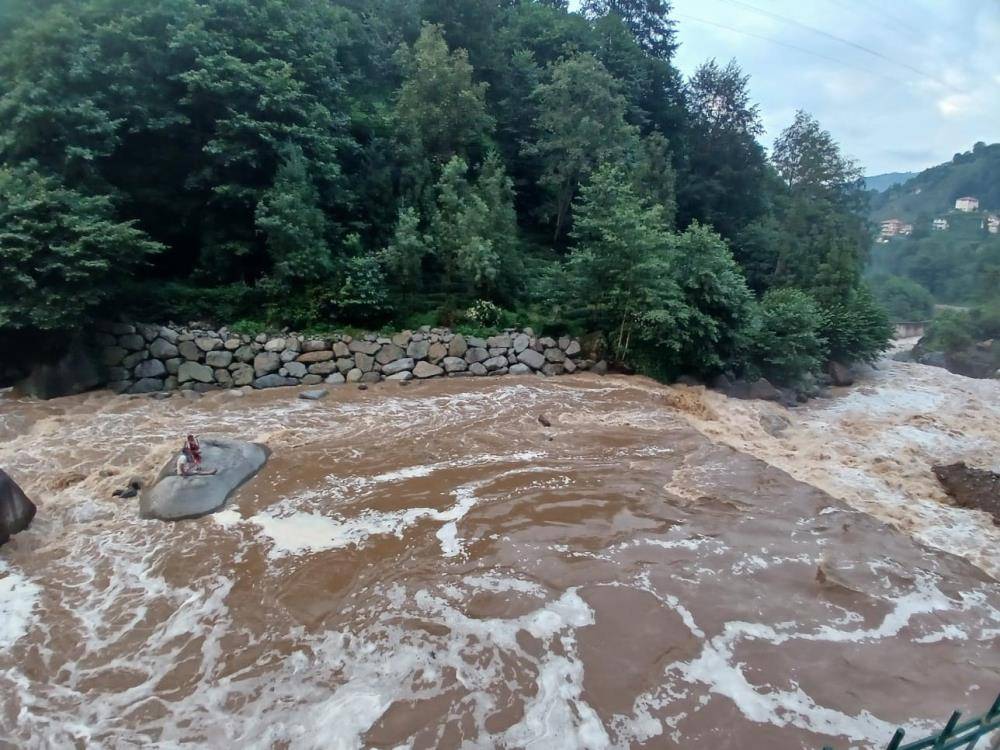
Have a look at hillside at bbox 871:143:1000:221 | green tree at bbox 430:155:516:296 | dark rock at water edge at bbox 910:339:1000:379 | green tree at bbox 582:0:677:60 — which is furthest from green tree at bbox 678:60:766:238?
hillside at bbox 871:143:1000:221

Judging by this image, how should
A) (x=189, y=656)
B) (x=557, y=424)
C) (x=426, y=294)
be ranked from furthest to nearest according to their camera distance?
(x=426, y=294) → (x=557, y=424) → (x=189, y=656)

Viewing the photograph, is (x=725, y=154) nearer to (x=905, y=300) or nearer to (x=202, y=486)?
(x=905, y=300)

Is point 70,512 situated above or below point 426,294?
below

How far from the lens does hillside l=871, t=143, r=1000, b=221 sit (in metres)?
43.2

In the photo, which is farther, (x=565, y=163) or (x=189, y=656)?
(x=565, y=163)

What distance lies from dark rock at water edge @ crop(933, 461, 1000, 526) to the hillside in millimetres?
39284

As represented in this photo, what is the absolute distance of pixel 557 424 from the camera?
9.15 m

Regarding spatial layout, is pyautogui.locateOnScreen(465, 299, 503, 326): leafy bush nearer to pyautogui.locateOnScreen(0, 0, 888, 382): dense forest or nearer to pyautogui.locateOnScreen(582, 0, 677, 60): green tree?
pyautogui.locateOnScreen(0, 0, 888, 382): dense forest

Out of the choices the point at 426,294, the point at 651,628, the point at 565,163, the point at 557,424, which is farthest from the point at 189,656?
the point at 565,163

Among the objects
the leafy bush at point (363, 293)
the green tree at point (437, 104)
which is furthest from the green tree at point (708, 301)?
the green tree at point (437, 104)

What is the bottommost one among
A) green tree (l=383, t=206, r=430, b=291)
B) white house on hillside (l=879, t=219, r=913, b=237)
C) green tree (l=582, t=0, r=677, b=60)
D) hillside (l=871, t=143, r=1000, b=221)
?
green tree (l=383, t=206, r=430, b=291)

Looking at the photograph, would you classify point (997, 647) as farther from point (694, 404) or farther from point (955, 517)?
point (694, 404)

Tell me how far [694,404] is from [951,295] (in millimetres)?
35470

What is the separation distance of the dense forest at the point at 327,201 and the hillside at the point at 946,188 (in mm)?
34034
